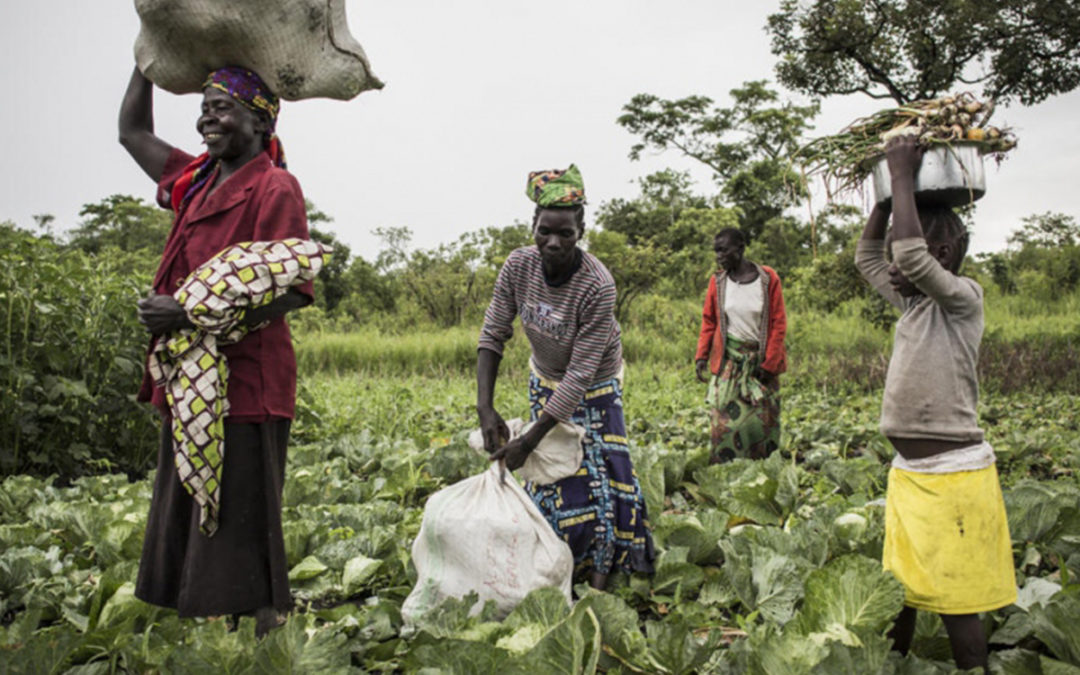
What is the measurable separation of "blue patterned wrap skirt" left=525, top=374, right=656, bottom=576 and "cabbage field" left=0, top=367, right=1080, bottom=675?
11cm

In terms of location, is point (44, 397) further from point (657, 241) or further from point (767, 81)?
point (767, 81)

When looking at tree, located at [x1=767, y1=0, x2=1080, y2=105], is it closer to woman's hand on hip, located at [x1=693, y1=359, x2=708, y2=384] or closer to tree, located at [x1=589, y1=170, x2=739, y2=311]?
woman's hand on hip, located at [x1=693, y1=359, x2=708, y2=384]

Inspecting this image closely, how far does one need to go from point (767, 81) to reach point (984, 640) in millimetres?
26877

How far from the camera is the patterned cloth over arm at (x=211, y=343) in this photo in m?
1.94

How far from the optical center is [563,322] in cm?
277

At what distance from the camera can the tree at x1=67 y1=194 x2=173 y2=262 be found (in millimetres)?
26672

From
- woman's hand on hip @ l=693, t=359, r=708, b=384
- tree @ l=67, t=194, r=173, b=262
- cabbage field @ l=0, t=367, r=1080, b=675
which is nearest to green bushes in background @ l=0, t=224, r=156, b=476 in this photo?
cabbage field @ l=0, t=367, r=1080, b=675

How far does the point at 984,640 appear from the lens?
2.00 metres

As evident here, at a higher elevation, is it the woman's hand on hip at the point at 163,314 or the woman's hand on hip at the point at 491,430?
the woman's hand on hip at the point at 163,314

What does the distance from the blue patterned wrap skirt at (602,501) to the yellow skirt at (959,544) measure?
1.06 m

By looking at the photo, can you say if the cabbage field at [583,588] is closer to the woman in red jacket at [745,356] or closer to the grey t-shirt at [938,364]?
the woman in red jacket at [745,356]

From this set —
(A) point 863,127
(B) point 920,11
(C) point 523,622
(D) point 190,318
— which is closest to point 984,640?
(C) point 523,622

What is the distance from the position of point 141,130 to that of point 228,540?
1192mm

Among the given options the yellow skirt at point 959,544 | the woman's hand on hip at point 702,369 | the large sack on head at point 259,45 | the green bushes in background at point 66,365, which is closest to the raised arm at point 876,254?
the yellow skirt at point 959,544
